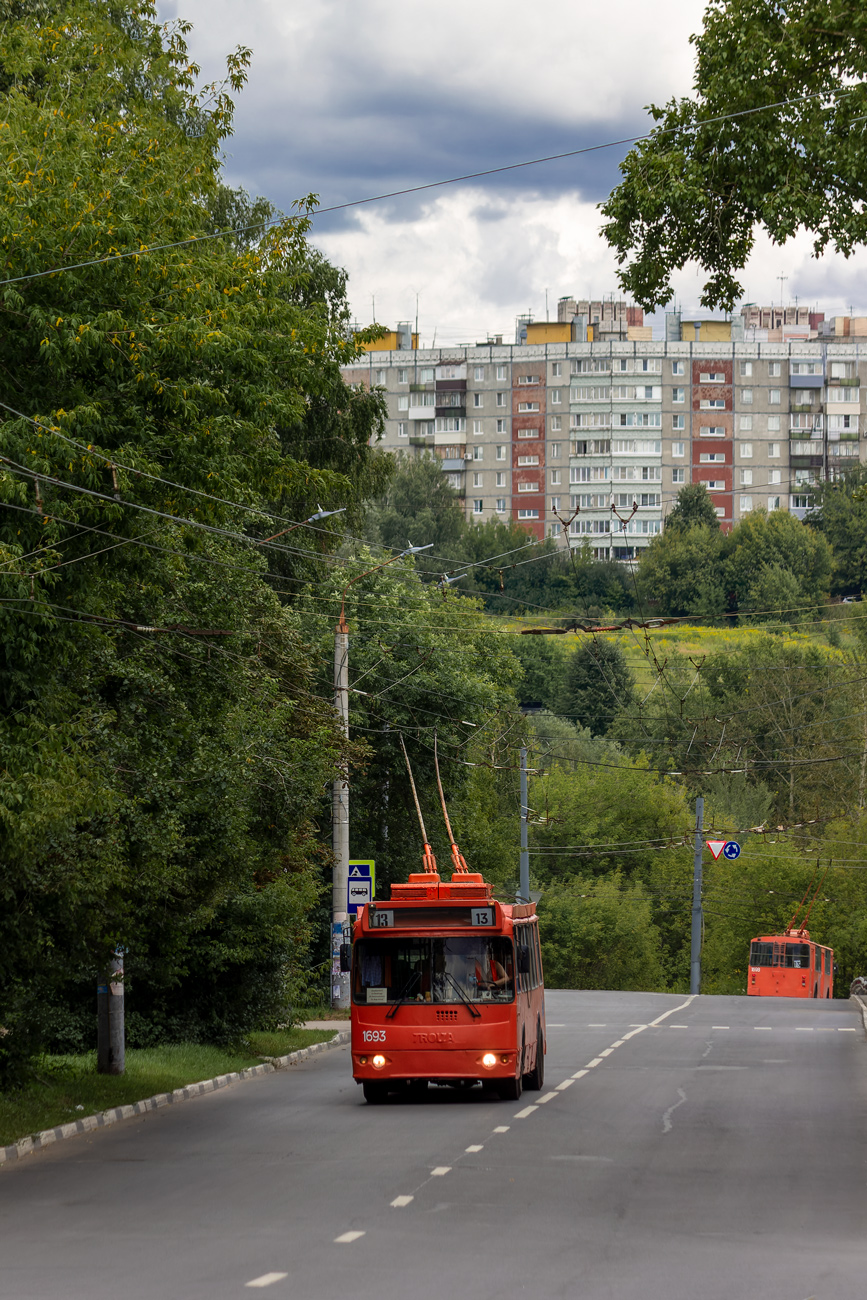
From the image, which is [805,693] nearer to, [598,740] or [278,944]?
[598,740]

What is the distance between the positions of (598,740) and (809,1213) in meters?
86.2

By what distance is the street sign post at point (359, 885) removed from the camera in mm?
32281

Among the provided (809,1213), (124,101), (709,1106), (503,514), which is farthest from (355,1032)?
(503,514)

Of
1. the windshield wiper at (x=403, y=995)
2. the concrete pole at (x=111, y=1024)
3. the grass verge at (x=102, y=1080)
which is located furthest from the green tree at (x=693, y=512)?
the concrete pole at (x=111, y=1024)

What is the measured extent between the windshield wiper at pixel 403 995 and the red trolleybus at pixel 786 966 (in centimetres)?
4415

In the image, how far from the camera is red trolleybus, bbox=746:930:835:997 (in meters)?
61.8

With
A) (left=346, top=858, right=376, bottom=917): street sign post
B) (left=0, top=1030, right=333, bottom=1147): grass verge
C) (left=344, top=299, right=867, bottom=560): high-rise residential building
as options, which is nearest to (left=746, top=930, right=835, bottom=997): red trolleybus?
(left=346, top=858, right=376, bottom=917): street sign post

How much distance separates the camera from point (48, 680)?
49.5 ft

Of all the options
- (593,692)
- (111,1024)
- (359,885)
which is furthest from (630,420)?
(111,1024)

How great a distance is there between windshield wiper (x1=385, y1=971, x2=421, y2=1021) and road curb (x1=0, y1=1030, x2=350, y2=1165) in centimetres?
277

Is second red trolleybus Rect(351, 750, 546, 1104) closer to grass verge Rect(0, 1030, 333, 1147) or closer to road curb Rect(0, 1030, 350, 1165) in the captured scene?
road curb Rect(0, 1030, 350, 1165)

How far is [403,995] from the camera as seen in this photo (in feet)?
64.1

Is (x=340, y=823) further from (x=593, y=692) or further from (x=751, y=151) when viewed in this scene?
(x=593, y=692)

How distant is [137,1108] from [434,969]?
3715mm
